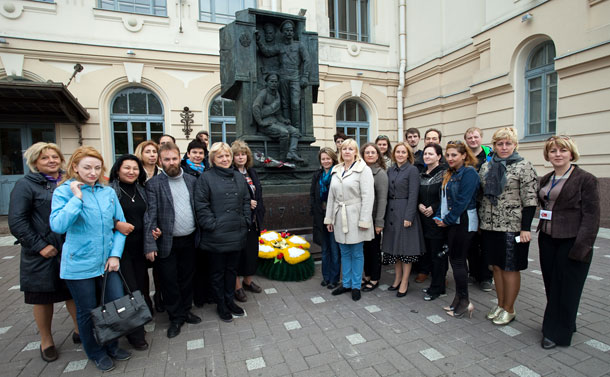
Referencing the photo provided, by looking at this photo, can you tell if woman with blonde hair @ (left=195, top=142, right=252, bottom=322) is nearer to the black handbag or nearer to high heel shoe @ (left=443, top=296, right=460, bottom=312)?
the black handbag

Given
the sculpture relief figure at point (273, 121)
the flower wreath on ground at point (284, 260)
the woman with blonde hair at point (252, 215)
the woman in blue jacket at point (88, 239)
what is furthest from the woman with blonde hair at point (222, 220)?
the sculpture relief figure at point (273, 121)

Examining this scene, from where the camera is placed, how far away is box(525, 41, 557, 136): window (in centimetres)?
855

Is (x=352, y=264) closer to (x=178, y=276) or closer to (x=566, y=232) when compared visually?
(x=178, y=276)

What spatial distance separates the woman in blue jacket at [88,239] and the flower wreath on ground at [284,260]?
1.99 m

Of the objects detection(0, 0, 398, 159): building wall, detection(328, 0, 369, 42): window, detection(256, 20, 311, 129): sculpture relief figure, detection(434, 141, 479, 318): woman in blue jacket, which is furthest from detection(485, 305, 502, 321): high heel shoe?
detection(328, 0, 369, 42): window

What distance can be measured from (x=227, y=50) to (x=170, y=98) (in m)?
6.20

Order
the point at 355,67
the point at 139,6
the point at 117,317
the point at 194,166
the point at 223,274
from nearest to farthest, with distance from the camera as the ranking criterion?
the point at 117,317
the point at 223,274
the point at 194,166
the point at 139,6
the point at 355,67

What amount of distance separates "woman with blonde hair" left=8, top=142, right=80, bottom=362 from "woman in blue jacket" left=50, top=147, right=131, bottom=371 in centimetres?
24

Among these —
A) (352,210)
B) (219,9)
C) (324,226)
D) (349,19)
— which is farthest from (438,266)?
(349,19)

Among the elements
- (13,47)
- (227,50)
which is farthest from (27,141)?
(227,50)

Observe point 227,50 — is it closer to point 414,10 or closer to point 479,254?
point 479,254

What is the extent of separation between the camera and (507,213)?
2.93 meters

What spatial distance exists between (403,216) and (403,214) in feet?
0.07

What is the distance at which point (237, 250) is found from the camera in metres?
3.21
